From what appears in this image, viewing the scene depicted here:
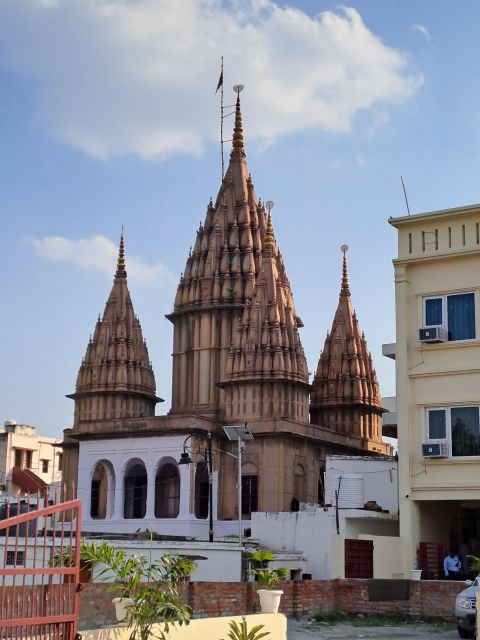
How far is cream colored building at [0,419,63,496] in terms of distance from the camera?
2816 inches

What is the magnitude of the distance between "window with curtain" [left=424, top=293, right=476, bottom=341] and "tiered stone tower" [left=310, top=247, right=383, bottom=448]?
29742mm

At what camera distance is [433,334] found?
2778 centimetres

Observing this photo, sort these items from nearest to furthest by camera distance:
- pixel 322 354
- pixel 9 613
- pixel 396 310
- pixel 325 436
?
1. pixel 9 613
2. pixel 396 310
3. pixel 325 436
4. pixel 322 354

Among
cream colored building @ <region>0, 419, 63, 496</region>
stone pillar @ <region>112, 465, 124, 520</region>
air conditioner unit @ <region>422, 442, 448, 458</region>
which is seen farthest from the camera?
cream colored building @ <region>0, 419, 63, 496</region>

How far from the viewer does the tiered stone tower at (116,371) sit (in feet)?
187

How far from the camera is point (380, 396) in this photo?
61.2 m

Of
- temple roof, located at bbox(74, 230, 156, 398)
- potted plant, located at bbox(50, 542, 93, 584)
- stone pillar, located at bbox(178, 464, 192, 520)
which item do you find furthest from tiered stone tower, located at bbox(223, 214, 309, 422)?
potted plant, located at bbox(50, 542, 93, 584)

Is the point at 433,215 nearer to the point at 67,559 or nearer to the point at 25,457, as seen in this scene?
the point at 67,559

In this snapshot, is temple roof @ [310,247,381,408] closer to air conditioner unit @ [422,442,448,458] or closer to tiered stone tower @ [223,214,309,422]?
tiered stone tower @ [223,214,309,422]

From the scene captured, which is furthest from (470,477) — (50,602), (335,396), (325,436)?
(335,396)

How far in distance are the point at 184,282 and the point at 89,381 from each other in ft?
25.4

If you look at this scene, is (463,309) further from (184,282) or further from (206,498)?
(184,282)

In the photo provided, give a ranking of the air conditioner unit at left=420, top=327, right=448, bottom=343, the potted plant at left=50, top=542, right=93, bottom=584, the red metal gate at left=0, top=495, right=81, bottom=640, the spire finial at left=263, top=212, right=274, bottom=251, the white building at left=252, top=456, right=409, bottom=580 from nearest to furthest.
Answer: the red metal gate at left=0, top=495, right=81, bottom=640
the potted plant at left=50, top=542, right=93, bottom=584
the air conditioner unit at left=420, top=327, right=448, bottom=343
the white building at left=252, top=456, right=409, bottom=580
the spire finial at left=263, top=212, right=274, bottom=251

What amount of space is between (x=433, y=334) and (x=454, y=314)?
1.04 meters
